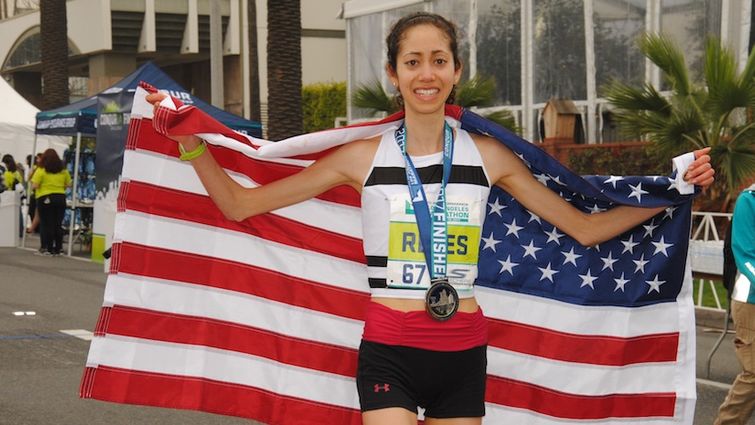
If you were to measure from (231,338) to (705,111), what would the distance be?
13.4m

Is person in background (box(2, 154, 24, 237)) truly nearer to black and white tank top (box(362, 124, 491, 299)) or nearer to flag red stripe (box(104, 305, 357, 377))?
flag red stripe (box(104, 305, 357, 377))

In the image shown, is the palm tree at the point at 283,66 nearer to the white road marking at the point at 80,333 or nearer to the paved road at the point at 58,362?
the paved road at the point at 58,362

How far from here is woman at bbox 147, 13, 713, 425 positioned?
13.5 ft

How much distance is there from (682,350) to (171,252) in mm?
2202

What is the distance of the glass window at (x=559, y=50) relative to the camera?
2520cm

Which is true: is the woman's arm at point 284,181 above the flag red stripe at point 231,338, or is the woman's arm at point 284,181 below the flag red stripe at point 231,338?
above

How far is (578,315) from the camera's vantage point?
537 centimetres

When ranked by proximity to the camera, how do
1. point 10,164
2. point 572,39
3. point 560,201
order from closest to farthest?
point 560,201
point 572,39
point 10,164

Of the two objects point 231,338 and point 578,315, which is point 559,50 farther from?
point 231,338

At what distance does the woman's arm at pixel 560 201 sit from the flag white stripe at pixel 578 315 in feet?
1.78

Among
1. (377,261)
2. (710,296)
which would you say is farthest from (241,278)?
(710,296)

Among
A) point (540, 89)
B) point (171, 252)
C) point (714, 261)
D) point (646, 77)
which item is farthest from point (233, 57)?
point (171, 252)

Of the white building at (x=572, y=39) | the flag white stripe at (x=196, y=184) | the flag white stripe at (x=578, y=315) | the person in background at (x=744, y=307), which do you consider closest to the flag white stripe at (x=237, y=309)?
the flag white stripe at (x=196, y=184)

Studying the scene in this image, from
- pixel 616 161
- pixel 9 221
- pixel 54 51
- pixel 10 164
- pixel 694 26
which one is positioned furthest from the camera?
pixel 54 51
